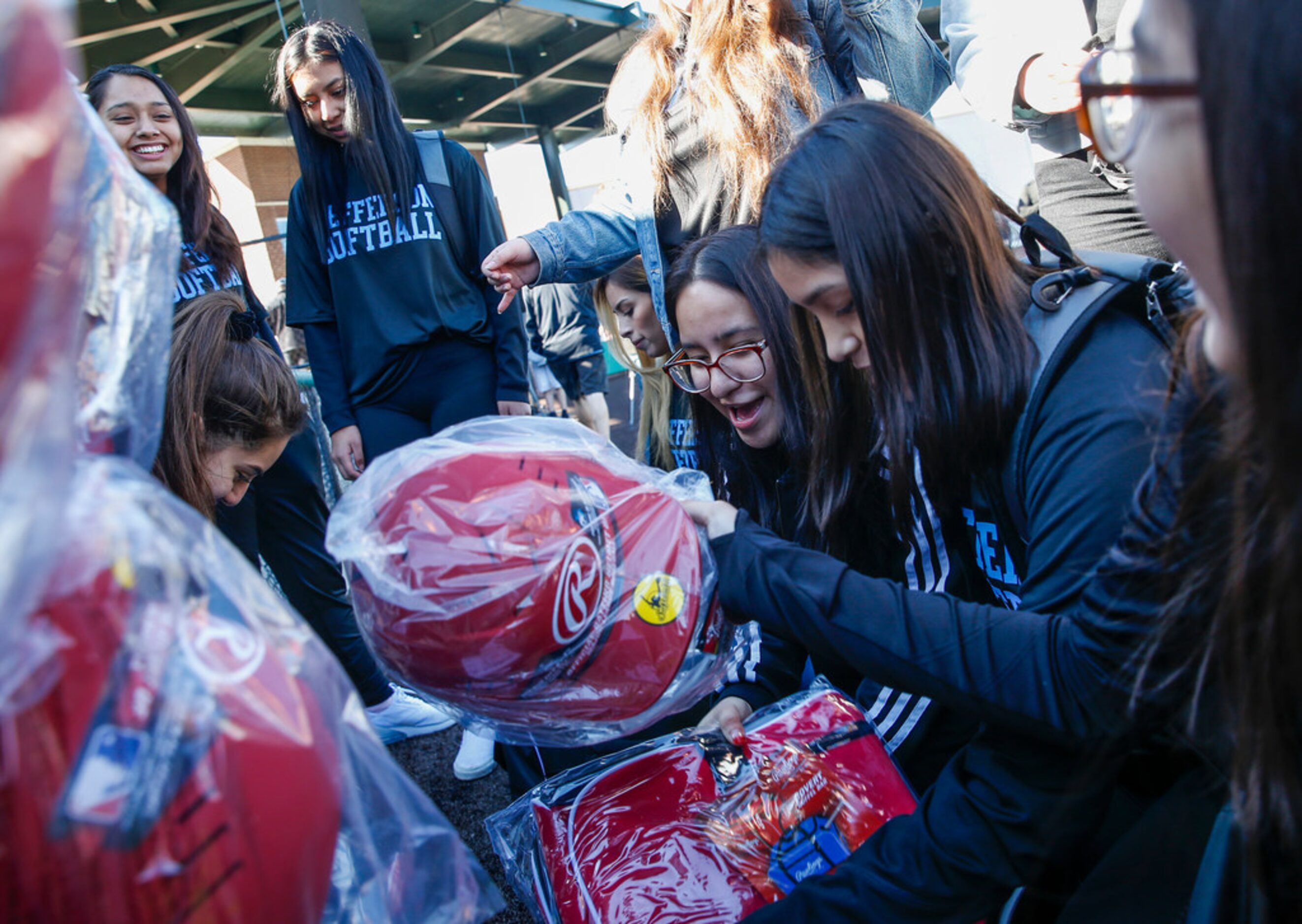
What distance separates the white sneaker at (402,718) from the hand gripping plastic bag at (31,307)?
2291 millimetres

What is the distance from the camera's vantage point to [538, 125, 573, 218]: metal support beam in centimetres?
762

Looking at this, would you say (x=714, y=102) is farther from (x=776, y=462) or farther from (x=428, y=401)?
(x=428, y=401)

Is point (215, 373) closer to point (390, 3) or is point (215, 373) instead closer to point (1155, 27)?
point (1155, 27)

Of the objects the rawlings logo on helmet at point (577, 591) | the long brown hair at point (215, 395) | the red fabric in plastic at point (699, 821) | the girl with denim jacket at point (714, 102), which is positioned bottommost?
the red fabric in plastic at point (699, 821)

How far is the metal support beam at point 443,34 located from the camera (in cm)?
636

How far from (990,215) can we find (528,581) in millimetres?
852

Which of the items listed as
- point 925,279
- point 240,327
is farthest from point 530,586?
point 240,327

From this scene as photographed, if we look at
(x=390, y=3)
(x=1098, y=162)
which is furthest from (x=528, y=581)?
(x=390, y=3)

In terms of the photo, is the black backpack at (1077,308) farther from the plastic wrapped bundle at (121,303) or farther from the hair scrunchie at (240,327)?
the hair scrunchie at (240,327)

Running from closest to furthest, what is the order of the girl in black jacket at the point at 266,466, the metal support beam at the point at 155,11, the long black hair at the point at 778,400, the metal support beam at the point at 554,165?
1. the long black hair at the point at 778,400
2. the girl in black jacket at the point at 266,466
3. the metal support beam at the point at 155,11
4. the metal support beam at the point at 554,165

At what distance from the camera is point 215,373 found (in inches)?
67.8

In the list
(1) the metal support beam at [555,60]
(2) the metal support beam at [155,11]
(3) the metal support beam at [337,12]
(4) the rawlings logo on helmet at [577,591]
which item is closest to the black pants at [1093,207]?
(4) the rawlings logo on helmet at [577,591]

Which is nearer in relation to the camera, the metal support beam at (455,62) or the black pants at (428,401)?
the black pants at (428,401)

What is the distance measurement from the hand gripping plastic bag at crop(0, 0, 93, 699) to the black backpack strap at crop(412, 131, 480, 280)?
215cm
